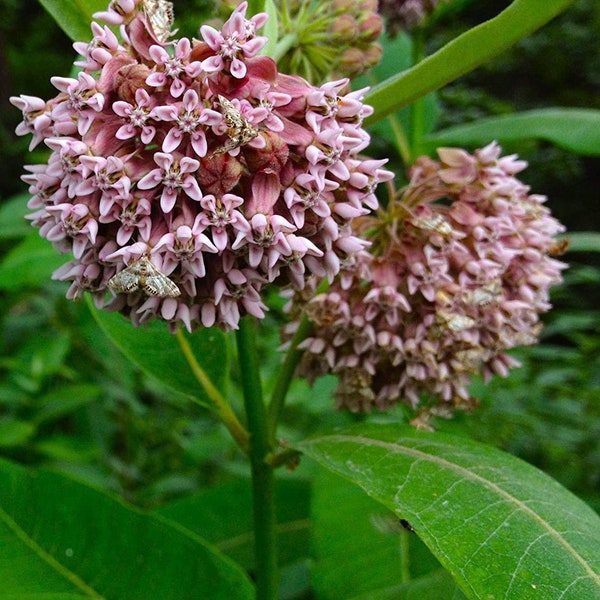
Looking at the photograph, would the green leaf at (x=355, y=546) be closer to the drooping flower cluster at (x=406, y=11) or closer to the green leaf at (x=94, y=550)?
the green leaf at (x=94, y=550)

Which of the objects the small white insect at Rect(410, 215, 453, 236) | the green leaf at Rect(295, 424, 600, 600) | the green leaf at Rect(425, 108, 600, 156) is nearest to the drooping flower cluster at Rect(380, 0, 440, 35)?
the green leaf at Rect(425, 108, 600, 156)

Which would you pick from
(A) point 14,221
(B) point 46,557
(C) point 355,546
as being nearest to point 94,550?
(B) point 46,557

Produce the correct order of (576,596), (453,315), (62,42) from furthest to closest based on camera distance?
(62,42) < (453,315) < (576,596)

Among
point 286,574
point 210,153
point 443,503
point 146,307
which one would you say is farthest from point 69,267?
point 286,574

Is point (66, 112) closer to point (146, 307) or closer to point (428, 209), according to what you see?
point (146, 307)

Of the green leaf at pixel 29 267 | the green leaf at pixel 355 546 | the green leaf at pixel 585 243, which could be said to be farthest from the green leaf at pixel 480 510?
the green leaf at pixel 29 267

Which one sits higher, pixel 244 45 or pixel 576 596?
pixel 244 45

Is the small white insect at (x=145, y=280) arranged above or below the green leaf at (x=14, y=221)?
below
